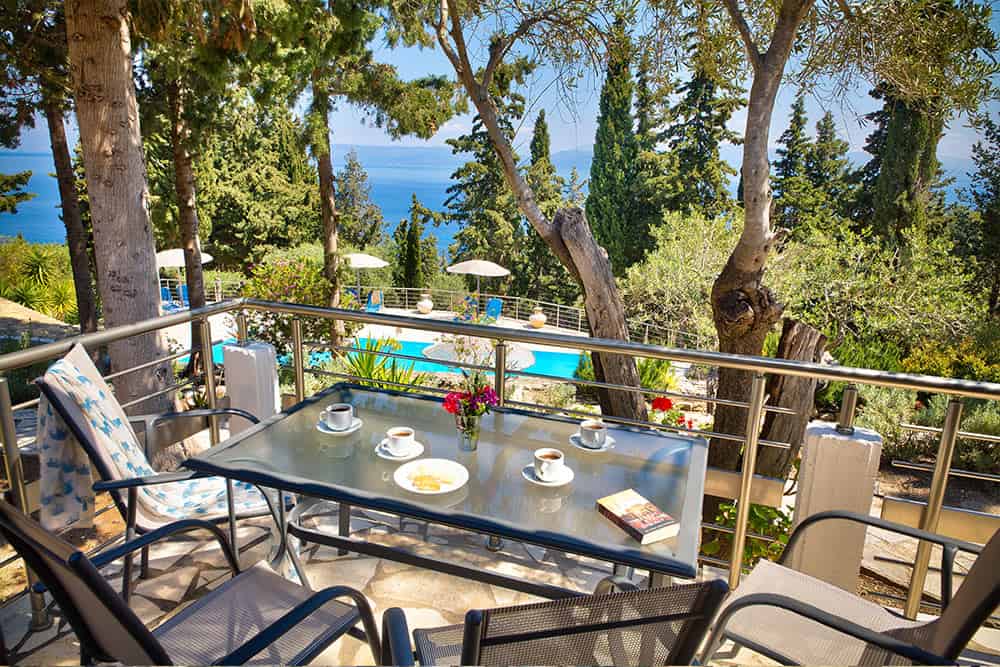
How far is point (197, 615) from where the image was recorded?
1.62 m

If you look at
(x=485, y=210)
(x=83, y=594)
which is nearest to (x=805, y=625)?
(x=83, y=594)

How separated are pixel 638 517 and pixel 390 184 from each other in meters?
187

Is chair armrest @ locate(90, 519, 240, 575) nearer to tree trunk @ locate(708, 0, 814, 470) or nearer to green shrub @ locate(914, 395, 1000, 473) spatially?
tree trunk @ locate(708, 0, 814, 470)

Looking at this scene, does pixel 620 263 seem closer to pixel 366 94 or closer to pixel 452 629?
pixel 366 94

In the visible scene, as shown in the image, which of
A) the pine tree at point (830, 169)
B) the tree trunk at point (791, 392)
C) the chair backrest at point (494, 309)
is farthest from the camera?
the pine tree at point (830, 169)

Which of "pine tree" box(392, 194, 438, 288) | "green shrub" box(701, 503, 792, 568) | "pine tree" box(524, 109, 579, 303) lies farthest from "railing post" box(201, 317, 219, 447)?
"pine tree" box(524, 109, 579, 303)

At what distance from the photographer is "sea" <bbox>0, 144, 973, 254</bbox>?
16.7m

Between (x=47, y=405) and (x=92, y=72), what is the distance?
2314mm

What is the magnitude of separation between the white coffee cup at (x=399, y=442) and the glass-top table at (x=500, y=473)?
2.0 inches

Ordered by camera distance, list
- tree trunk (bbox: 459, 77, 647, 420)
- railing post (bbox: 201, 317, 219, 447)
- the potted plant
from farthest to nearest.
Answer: the potted plant → tree trunk (bbox: 459, 77, 647, 420) → railing post (bbox: 201, 317, 219, 447)

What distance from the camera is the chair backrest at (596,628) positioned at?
3.33 feet

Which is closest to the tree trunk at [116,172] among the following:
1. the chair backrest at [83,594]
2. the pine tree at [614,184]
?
the chair backrest at [83,594]

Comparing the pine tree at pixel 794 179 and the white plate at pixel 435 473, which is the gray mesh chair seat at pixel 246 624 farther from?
the pine tree at pixel 794 179

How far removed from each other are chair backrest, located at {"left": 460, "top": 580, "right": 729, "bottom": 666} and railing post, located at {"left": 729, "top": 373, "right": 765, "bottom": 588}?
1602 millimetres
